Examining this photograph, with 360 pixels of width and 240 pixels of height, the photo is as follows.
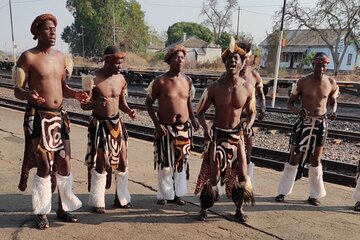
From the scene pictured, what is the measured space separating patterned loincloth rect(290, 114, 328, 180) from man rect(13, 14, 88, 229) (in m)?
2.80

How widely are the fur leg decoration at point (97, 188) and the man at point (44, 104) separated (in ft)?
1.55

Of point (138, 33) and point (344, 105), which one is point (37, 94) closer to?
point (344, 105)

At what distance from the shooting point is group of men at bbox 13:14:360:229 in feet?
13.5

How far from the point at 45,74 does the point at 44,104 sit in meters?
0.30

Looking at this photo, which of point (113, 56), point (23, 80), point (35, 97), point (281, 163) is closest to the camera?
point (35, 97)

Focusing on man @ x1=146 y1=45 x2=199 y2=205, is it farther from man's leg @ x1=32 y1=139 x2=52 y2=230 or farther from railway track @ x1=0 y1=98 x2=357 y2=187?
railway track @ x1=0 y1=98 x2=357 y2=187

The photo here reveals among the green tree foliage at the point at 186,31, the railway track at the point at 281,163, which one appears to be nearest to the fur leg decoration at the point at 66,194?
the railway track at the point at 281,163

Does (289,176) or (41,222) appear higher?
(289,176)

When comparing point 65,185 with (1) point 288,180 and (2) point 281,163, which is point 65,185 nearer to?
(1) point 288,180

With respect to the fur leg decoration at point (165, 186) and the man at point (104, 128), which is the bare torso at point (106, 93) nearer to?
the man at point (104, 128)

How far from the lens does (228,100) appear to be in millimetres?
4477

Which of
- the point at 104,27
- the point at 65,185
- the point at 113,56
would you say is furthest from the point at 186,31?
the point at 65,185

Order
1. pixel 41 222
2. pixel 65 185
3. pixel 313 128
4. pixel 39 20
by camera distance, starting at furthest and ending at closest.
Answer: pixel 313 128, pixel 65 185, pixel 41 222, pixel 39 20

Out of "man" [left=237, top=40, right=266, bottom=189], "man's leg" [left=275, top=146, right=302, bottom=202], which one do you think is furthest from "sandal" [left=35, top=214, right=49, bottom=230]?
"man's leg" [left=275, top=146, right=302, bottom=202]
